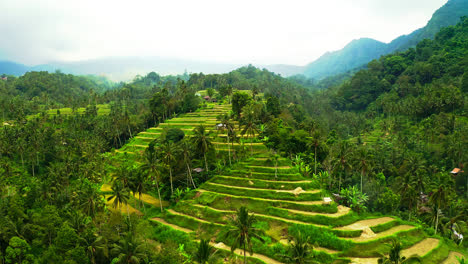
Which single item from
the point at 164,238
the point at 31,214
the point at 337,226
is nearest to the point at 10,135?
the point at 31,214

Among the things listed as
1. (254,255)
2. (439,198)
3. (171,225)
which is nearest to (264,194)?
(254,255)

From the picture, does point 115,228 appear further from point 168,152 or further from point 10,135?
point 10,135

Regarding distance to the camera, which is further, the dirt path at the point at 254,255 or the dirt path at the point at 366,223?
the dirt path at the point at 366,223

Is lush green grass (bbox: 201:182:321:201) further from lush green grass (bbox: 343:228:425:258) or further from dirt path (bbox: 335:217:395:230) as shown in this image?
lush green grass (bbox: 343:228:425:258)

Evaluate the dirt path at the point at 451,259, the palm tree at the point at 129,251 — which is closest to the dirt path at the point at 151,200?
the palm tree at the point at 129,251

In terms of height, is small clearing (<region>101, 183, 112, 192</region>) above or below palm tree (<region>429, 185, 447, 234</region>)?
below

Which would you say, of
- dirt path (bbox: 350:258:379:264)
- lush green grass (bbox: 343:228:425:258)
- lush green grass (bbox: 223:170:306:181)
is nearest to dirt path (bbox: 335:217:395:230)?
lush green grass (bbox: 343:228:425:258)

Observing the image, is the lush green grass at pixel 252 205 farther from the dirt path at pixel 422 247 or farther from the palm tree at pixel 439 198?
the palm tree at pixel 439 198

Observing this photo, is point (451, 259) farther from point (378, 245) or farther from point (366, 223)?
point (366, 223)
